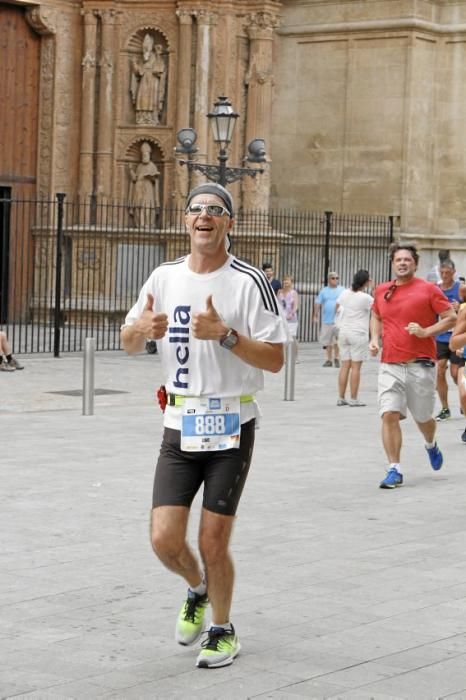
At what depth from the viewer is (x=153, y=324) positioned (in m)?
6.14

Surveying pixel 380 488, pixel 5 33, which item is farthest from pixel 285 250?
pixel 380 488

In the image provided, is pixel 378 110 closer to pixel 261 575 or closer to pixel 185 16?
pixel 185 16

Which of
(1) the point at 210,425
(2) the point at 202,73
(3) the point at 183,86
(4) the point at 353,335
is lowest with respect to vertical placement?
(4) the point at 353,335

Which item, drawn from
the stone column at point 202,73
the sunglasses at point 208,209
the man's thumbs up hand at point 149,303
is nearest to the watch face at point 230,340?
the man's thumbs up hand at point 149,303

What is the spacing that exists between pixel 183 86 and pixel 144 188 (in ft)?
7.34

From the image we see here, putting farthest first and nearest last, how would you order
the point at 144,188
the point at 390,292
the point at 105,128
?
the point at 144,188, the point at 105,128, the point at 390,292

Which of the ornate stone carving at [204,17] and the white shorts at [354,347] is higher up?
the ornate stone carving at [204,17]

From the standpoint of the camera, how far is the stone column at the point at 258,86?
1209 inches

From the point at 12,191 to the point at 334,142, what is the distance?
7.10 meters

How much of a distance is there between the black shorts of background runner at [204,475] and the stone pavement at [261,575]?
0.66 m

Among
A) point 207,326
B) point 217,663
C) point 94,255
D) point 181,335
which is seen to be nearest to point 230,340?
point 207,326

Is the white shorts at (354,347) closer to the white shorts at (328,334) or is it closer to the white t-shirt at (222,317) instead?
the white shorts at (328,334)

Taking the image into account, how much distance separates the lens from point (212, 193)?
247 inches

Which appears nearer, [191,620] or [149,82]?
[191,620]
